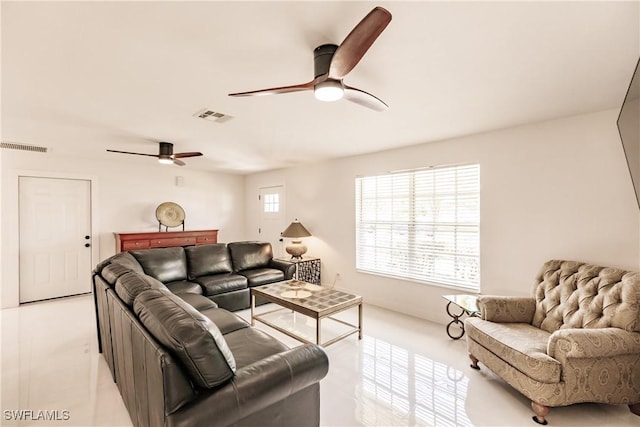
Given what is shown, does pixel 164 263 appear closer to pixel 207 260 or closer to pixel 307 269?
pixel 207 260

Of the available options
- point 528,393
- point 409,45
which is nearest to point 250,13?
point 409,45

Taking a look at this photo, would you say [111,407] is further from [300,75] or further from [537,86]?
[537,86]

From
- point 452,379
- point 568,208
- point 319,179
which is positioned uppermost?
point 319,179

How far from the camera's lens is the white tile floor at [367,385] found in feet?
6.42

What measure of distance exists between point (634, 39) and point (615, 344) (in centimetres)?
184

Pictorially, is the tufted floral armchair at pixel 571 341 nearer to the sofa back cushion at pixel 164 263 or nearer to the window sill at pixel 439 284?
the window sill at pixel 439 284

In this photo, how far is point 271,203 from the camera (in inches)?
247

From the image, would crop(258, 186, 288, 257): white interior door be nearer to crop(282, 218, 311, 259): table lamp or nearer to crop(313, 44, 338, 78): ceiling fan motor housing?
crop(282, 218, 311, 259): table lamp

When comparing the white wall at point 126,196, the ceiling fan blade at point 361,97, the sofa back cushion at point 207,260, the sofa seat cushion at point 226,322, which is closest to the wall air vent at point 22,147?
the white wall at point 126,196

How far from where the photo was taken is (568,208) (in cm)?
279

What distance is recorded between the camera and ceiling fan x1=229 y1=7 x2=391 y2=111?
3.94 feet

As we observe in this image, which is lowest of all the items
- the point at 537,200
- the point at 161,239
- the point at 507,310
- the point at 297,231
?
the point at 507,310

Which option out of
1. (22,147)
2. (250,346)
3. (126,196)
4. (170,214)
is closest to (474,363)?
(250,346)

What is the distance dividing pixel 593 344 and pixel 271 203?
531 cm
